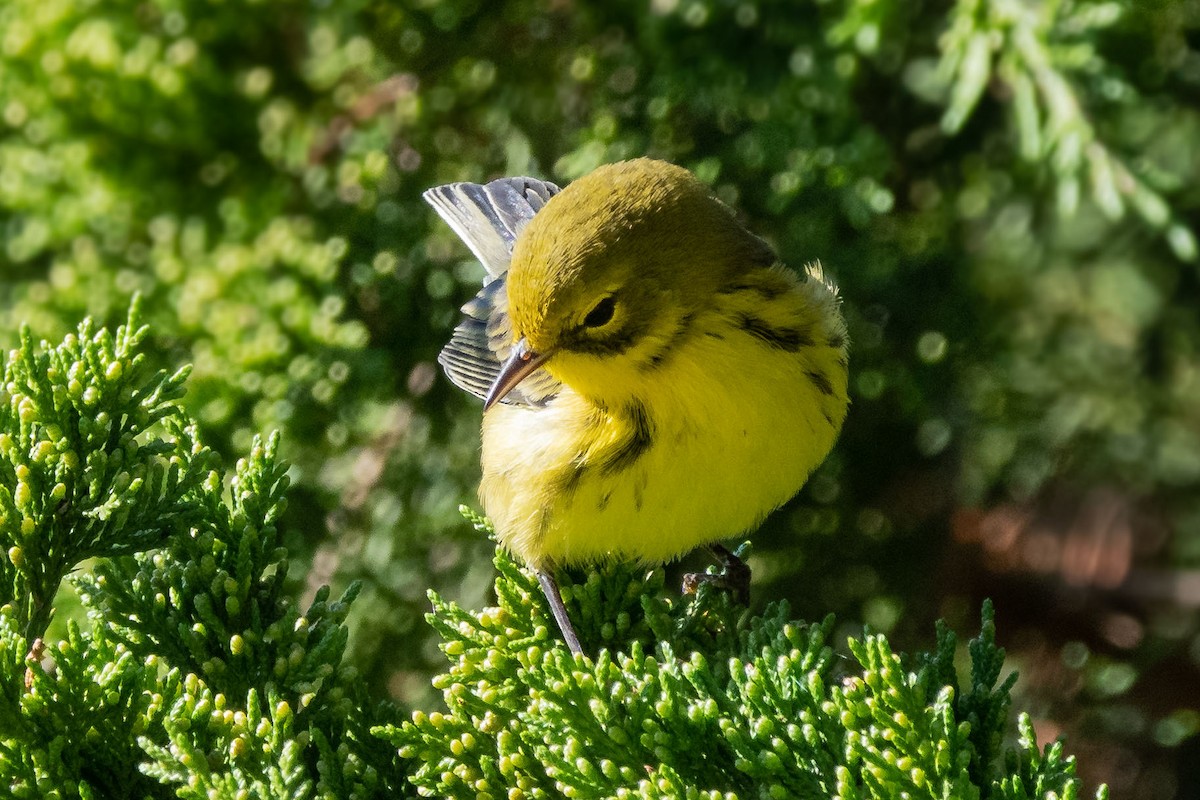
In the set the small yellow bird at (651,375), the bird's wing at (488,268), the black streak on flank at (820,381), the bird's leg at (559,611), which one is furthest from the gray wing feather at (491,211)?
the bird's leg at (559,611)

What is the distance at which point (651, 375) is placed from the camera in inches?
89.4

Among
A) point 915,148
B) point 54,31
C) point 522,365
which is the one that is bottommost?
point 915,148

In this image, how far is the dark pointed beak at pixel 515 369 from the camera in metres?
2.22

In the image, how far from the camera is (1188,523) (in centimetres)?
295

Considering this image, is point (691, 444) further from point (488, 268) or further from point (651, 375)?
point (488, 268)

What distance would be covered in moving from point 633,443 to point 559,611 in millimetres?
340

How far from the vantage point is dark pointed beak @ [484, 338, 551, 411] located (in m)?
2.22

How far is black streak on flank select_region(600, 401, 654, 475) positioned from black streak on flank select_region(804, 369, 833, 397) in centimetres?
34

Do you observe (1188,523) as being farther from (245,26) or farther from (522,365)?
(245,26)

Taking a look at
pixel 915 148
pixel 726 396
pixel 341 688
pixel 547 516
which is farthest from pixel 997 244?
pixel 341 688

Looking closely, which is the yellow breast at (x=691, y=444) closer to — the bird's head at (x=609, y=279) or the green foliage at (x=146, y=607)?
the bird's head at (x=609, y=279)

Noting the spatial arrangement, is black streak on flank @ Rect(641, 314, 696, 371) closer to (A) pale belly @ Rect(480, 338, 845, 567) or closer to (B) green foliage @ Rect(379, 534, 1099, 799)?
(A) pale belly @ Rect(480, 338, 845, 567)

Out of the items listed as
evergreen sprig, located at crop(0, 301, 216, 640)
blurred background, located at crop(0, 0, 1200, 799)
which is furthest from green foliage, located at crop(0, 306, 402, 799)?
blurred background, located at crop(0, 0, 1200, 799)

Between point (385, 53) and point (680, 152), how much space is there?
77cm
